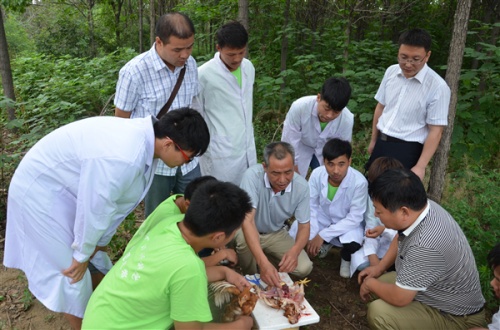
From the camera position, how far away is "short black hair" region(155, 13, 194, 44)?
267 centimetres

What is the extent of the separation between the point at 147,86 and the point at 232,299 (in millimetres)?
1673

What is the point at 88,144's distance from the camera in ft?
6.53

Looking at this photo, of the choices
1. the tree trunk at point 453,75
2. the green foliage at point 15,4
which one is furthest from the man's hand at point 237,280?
the green foliage at point 15,4

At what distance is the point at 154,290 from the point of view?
6.05 feet

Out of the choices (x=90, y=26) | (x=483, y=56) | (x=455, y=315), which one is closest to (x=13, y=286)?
(x=455, y=315)

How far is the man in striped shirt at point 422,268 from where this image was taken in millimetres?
2219

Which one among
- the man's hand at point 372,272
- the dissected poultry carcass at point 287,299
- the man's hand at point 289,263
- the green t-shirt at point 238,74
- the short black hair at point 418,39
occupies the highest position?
the short black hair at point 418,39

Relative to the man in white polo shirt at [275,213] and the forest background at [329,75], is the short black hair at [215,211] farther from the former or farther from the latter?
the forest background at [329,75]

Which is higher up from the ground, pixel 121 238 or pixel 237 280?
pixel 237 280

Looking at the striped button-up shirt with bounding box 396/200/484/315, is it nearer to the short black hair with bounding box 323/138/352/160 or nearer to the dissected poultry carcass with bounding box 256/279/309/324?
the dissected poultry carcass with bounding box 256/279/309/324

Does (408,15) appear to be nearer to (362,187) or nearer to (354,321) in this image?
(362,187)

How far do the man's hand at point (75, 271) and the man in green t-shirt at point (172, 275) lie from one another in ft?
0.97

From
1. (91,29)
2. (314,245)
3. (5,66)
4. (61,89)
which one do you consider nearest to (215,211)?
(314,245)

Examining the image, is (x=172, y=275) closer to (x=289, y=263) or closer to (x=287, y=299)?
(x=287, y=299)
